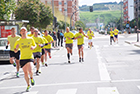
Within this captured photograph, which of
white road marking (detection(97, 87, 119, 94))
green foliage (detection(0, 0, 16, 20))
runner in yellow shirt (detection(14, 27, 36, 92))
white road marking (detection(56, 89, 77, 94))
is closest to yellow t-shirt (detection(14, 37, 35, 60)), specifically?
runner in yellow shirt (detection(14, 27, 36, 92))

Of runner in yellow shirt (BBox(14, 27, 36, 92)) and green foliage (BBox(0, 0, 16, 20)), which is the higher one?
green foliage (BBox(0, 0, 16, 20))

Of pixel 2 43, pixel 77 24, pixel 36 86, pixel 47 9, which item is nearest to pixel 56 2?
pixel 77 24

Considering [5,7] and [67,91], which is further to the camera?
[5,7]

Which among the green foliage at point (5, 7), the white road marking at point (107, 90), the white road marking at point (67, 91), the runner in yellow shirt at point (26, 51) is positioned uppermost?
the green foliage at point (5, 7)

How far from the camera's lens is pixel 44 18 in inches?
2163

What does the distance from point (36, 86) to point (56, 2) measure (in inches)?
5157

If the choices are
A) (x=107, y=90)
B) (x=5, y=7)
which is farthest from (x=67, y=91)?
(x=5, y=7)

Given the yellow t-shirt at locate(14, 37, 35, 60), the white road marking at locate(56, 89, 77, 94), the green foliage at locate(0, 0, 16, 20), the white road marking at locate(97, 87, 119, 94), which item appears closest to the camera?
the white road marking at locate(97, 87, 119, 94)

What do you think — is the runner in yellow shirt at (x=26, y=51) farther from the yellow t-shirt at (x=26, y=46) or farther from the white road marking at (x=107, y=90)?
the white road marking at (x=107, y=90)

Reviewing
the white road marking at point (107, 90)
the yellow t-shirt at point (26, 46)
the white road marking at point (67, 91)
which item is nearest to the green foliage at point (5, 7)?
the yellow t-shirt at point (26, 46)

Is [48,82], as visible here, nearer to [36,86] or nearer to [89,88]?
[36,86]

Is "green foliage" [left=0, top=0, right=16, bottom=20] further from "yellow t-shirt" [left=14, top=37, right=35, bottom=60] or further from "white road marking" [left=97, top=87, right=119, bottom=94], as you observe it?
"white road marking" [left=97, top=87, right=119, bottom=94]

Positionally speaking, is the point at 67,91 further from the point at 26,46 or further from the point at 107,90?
the point at 26,46

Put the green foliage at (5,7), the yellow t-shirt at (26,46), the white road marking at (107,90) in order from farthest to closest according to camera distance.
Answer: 1. the green foliage at (5,7)
2. the yellow t-shirt at (26,46)
3. the white road marking at (107,90)
